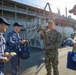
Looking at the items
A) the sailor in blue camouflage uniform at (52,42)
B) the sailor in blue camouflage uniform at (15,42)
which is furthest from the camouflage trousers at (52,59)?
the sailor in blue camouflage uniform at (15,42)

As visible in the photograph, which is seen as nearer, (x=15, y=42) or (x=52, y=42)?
(x=15, y=42)

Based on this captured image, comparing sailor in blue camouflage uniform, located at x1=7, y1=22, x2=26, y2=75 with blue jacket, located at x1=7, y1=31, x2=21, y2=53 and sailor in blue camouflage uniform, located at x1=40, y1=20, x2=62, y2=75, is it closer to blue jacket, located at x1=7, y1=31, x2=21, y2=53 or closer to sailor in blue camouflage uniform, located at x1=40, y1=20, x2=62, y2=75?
blue jacket, located at x1=7, y1=31, x2=21, y2=53

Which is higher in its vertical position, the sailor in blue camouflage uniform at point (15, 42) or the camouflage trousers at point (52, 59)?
the sailor in blue camouflage uniform at point (15, 42)

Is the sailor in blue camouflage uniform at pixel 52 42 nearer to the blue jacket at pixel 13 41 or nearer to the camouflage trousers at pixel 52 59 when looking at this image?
the camouflage trousers at pixel 52 59

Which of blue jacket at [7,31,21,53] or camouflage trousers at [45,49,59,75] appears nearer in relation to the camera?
blue jacket at [7,31,21,53]

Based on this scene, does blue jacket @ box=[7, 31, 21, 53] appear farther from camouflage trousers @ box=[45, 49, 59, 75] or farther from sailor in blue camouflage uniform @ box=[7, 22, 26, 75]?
camouflage trousers @ box=[45, 49, 59, 75]

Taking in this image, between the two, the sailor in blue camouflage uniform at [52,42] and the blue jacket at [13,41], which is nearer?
the blue jacket at [13,41]

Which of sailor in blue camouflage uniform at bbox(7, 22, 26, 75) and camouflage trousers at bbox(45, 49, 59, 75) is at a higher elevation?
sailor in blue camouflage uniform at bbox(7, 22, 26, 75)

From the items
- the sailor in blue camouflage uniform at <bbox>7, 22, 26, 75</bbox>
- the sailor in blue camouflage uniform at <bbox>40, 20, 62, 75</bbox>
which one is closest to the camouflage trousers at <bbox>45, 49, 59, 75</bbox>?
the sailor in blue camouflage uniform at <bbox>40, 20, 62, 75</bbox>

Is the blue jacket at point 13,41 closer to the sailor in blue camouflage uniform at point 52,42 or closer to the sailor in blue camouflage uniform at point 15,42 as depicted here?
the sailor in blue camouflage uniform at point 15,42

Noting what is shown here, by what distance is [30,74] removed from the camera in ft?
23.6

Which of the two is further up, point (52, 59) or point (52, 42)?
point (52, 42)

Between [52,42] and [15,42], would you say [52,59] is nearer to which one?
[52,42]

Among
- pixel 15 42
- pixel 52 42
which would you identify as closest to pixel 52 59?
pixel 52 42
